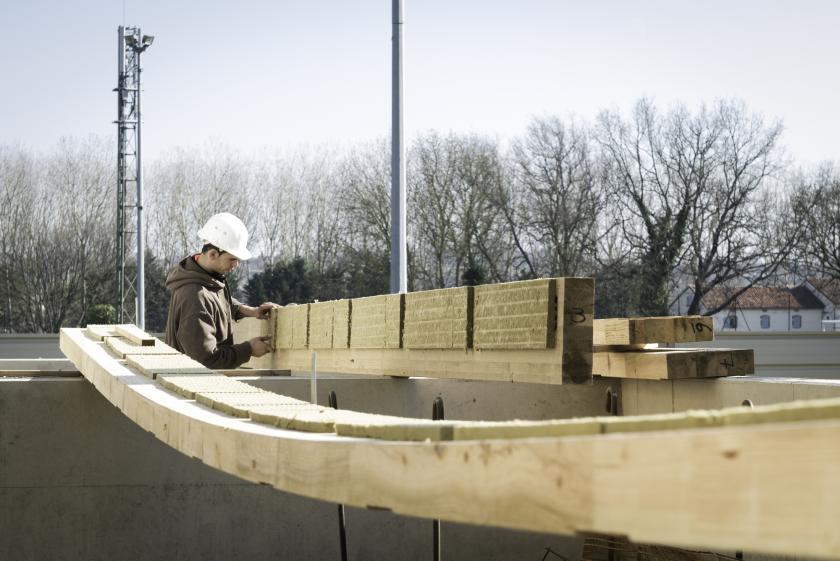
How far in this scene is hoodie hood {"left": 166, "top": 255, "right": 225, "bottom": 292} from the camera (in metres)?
7.00

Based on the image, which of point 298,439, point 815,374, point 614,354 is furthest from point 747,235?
point 298,439

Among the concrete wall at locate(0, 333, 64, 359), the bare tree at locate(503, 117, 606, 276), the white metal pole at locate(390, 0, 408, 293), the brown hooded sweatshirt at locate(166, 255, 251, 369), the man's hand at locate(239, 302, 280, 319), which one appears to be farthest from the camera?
the bare tree at locate(503, 117, 606, 276)

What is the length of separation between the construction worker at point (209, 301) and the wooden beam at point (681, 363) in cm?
259

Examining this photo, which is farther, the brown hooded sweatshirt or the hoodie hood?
the hoodie hood

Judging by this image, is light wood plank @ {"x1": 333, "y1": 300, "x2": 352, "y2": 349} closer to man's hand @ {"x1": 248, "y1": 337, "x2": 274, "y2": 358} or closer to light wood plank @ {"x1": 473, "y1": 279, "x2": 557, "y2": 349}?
man's hand @ {"x1": 248, "y1": 337, "x2": 274, "y2": 358}

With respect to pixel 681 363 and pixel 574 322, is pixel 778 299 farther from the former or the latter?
pixel 574 322

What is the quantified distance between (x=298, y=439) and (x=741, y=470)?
1.11m

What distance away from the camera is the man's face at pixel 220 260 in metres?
7.09

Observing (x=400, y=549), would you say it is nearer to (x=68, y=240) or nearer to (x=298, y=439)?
(x=298, y=439)

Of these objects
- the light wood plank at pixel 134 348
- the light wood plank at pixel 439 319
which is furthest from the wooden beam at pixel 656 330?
the light wood plank at pixel 134 348

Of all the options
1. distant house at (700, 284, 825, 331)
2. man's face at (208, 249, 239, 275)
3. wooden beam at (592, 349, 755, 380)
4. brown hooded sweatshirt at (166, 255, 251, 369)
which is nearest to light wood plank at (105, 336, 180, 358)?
brown hooded sweatshirt at (166, 255, 251, 369)

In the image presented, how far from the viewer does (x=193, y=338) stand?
670 centimetres

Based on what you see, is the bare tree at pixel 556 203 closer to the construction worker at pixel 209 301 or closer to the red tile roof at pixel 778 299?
the red tile roof at pixel 778 299

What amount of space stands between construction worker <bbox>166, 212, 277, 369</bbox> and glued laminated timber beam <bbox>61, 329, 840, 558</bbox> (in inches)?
177
